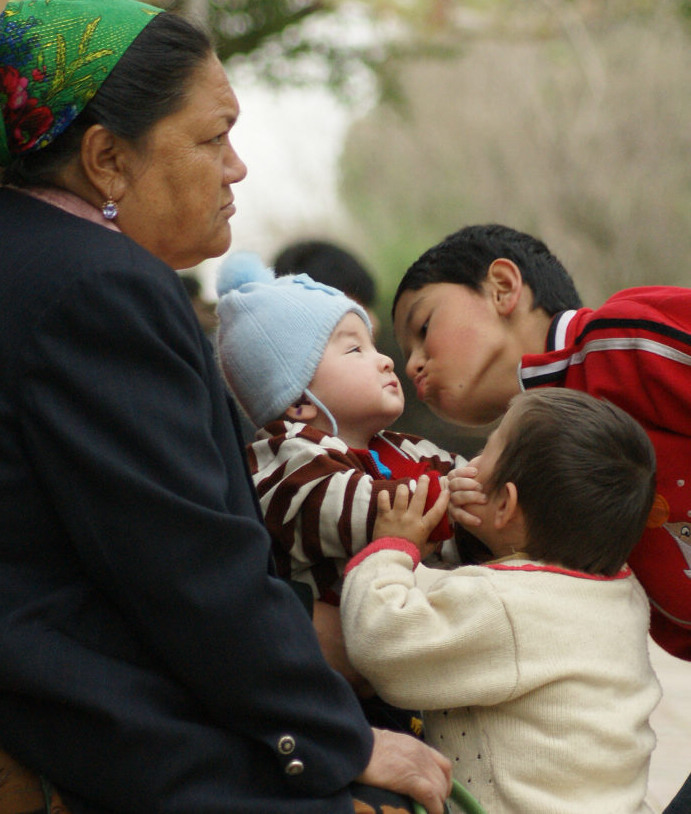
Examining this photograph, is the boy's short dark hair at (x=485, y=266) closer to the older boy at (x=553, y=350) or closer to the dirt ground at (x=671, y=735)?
the older boy at (x=553, y=350)

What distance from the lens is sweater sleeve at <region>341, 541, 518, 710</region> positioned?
203 centimetres

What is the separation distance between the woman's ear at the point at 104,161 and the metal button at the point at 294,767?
1043 mm

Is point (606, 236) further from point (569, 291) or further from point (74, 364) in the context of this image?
point (74, 364)

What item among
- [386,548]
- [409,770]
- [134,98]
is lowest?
[409,770]

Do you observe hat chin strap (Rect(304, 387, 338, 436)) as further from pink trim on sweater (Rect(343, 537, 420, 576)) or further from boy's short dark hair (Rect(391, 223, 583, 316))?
boy's short dark hair (Rect(391, 223, 583, 316))

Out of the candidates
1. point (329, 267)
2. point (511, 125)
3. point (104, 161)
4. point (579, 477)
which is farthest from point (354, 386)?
point (511, 125)

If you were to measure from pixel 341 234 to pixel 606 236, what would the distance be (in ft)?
7.94

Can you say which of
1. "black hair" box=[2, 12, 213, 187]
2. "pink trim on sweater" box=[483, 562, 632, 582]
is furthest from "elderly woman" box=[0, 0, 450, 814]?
"pink trim on sweater" box=[483, 562, 632, 582]

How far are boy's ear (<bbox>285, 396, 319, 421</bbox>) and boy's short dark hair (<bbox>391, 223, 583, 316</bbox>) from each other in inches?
20.7

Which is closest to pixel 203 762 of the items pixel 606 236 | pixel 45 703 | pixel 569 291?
pixel 45 703

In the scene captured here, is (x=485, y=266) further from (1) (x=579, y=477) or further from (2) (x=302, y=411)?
(1) (x=579, y=477)

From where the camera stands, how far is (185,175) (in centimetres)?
204

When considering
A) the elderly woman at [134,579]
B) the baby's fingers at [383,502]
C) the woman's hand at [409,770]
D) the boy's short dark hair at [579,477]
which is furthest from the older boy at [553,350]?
the elderly woman at [134,579]

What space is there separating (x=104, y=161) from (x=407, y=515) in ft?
2.98
